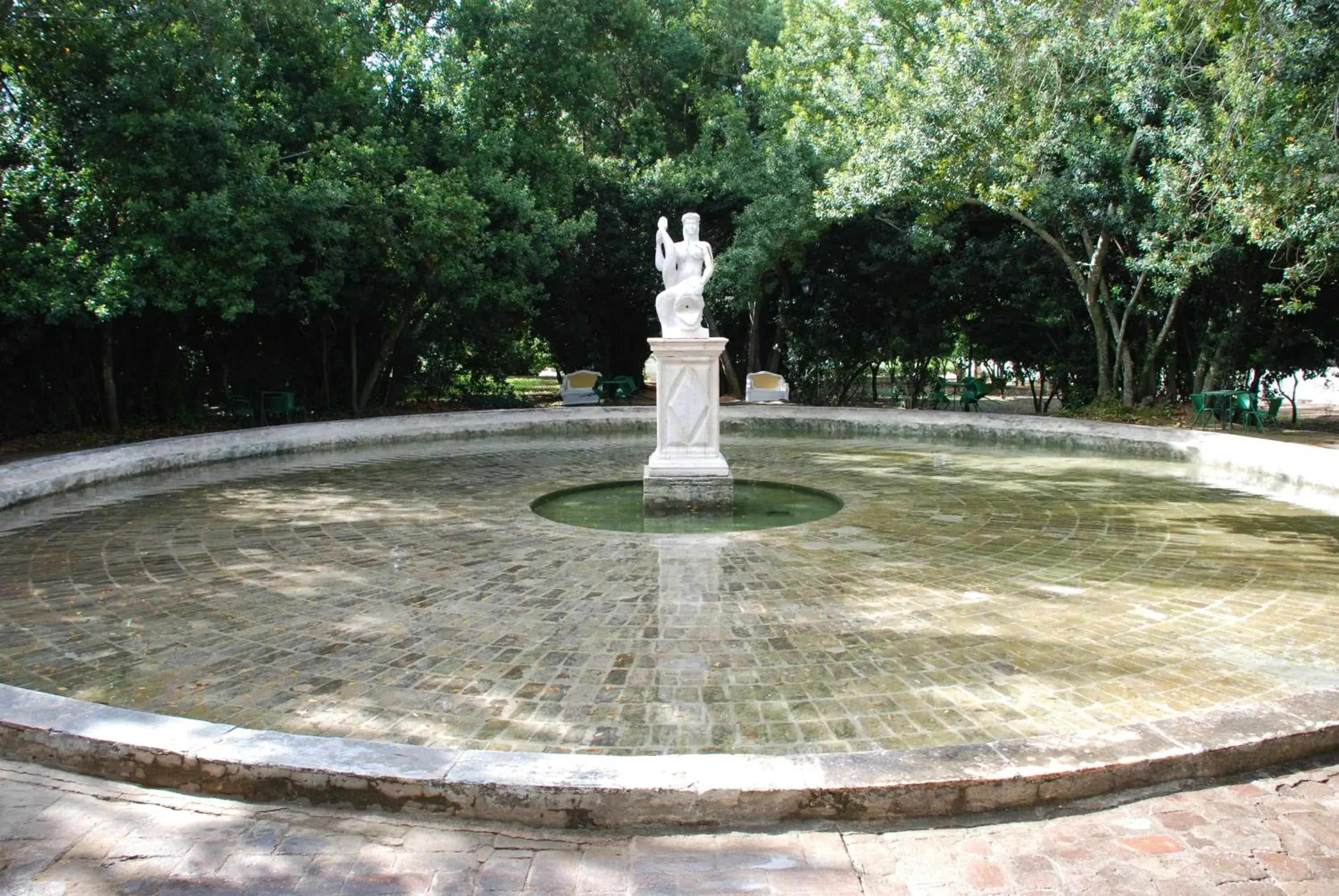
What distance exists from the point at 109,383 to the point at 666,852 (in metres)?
13.5

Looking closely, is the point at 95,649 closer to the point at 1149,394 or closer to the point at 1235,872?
the point at 1235,872


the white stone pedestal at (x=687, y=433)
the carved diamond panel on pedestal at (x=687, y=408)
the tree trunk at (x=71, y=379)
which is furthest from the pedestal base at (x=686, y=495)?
the tree trunk at (x=71, y=379)

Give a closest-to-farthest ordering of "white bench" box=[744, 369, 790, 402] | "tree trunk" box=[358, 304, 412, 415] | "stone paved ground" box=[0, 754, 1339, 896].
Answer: "stone paved ground" box=[0, 754, 1339, 896] → "tree trunk" box=[358, 304, 412, 415] → "white bench" box=[744, 369, 790, 402]

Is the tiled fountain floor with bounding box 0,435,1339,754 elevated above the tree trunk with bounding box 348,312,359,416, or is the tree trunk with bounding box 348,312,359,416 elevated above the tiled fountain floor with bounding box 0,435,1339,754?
the tree trunk with bounding box 348,312,359,416

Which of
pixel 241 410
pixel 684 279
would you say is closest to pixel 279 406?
pixel 241 410

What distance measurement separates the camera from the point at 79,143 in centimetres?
1188

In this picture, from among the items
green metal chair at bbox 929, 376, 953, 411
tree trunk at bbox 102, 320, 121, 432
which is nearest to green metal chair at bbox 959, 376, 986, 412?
green metal chair at bbox 929, 376, 953, 411

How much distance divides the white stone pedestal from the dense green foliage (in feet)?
22.1

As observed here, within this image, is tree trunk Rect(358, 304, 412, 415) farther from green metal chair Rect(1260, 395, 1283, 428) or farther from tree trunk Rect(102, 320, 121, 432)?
green metal chair Rect(1260, 395, 1283, 428)

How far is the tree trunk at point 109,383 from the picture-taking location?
13.1 m

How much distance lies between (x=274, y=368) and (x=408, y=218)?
4.13m

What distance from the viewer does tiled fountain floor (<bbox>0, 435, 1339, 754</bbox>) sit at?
4012mm

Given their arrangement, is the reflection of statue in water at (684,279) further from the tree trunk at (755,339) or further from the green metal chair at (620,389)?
the tree trunk at (755,339)

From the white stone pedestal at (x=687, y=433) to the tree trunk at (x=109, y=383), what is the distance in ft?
29.4
